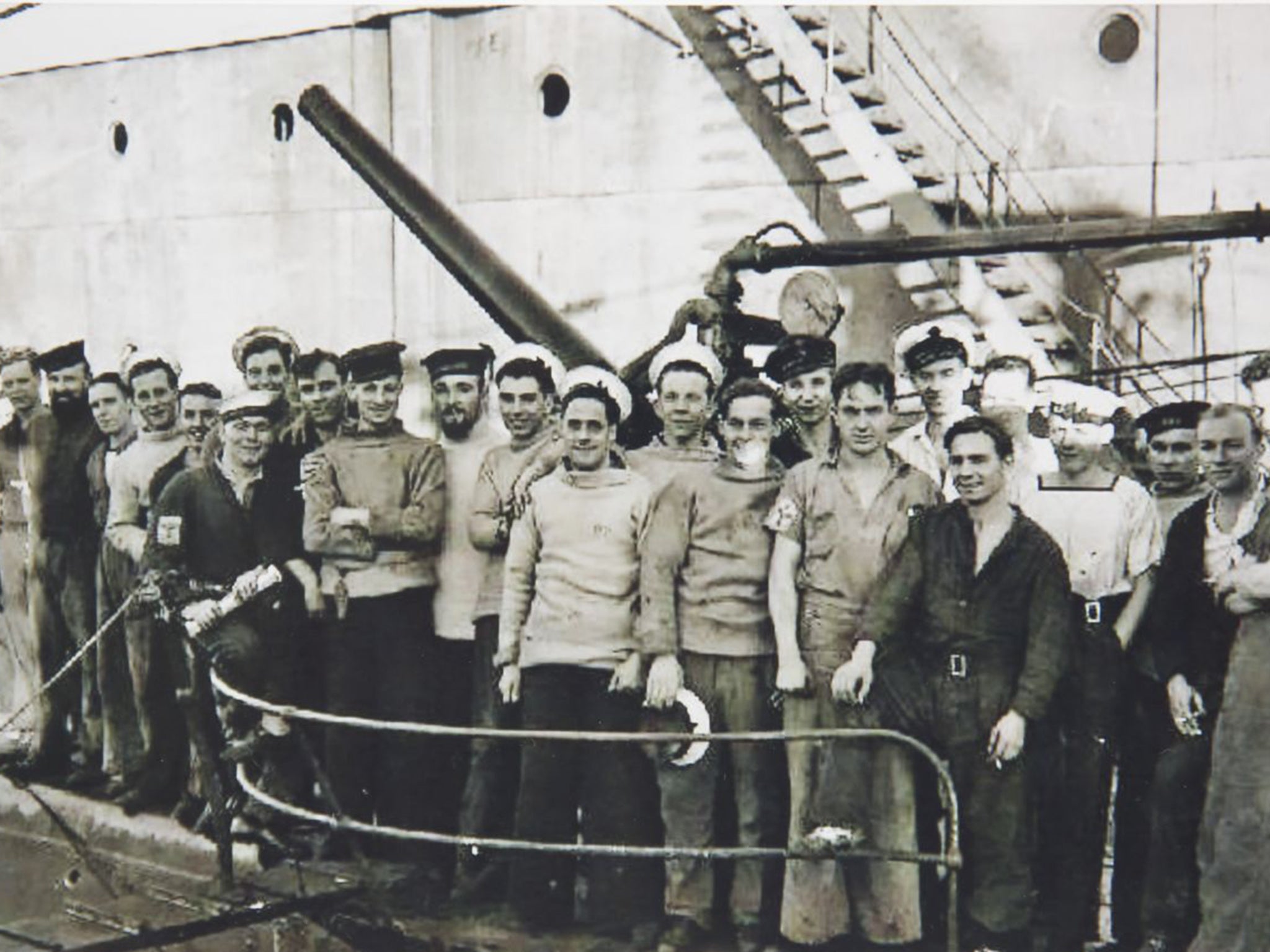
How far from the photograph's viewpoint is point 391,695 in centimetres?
614

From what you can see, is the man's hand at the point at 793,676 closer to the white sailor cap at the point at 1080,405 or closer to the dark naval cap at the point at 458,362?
the white sailor cap at the point at 1080,405

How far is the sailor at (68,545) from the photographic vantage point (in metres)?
8.03

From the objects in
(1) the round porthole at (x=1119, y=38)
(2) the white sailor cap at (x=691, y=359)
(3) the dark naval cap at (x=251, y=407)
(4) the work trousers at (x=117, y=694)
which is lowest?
(4) the work trousers at (x=117, y=694)

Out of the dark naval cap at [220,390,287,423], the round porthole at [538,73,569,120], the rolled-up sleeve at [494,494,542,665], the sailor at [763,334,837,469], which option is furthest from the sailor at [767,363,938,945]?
the round porthole at [538,73,569,120]

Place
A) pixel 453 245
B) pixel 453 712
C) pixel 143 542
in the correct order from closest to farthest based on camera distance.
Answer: pixel 453 712
pixel 143 542
pixel 453 245

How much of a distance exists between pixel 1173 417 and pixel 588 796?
2.42 metres

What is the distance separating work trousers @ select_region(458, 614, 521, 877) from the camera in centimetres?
587

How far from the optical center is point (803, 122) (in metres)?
9.93

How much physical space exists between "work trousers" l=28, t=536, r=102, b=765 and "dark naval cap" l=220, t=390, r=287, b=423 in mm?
2064

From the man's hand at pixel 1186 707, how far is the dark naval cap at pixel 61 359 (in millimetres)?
5721

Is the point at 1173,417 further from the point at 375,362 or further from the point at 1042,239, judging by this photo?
the point at 375,362

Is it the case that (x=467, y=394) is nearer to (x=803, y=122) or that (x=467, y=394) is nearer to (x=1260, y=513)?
(x=1260, y=513)

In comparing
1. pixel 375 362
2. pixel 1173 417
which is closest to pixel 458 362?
pixel 375 362

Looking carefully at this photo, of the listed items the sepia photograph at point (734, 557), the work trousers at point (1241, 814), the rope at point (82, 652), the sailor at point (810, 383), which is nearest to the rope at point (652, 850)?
the sepia photograph at point (734, 557)
